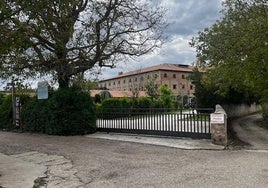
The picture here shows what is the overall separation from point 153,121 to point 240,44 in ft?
16.8

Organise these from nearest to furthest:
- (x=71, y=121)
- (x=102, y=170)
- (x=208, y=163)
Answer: (x=102, y=170)
(x=208, y=163)
(x=71, y=121)

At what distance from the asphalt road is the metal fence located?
2.08 meters

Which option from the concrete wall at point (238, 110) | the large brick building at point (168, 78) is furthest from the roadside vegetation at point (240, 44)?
the large brick building at point (168, 78)

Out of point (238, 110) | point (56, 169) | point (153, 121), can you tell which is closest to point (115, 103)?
point (238, 110)

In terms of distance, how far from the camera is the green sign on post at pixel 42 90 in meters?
17.3

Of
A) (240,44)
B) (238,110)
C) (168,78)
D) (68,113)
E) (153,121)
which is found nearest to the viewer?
(240,44)

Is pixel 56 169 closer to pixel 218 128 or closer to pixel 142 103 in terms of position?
pixel 218 128

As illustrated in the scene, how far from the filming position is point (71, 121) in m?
16.5

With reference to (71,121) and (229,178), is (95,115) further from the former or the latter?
(229,178)

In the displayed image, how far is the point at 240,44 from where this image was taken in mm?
13758

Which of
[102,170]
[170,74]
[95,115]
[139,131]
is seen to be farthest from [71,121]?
[170,74]

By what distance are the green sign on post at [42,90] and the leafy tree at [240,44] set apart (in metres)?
8.40

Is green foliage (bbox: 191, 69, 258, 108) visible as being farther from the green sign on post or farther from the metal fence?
the green sign on post

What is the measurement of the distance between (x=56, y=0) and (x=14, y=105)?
1318 centimetres
